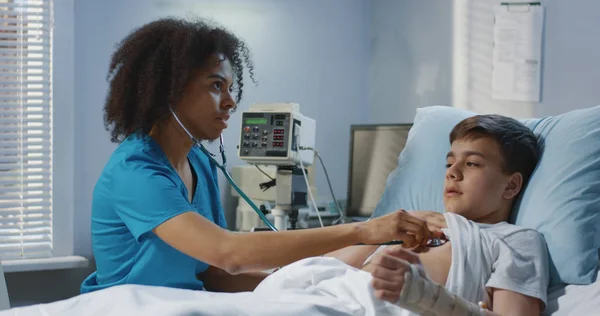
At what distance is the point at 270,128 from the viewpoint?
2383 millimetres

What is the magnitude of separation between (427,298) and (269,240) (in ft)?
1.32

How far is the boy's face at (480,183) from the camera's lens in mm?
1667

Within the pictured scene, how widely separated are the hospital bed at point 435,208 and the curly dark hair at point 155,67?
47 cm

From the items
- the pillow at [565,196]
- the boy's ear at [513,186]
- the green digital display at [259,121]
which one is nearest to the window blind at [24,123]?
the green digital display at [259,121]

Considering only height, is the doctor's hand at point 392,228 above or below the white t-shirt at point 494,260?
above

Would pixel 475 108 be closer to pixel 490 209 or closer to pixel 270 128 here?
pixel 270 128

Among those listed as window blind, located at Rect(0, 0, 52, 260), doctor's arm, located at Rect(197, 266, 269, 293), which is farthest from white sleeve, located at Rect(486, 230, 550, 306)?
window blind, located at Rect(0, 0, 52, 260)

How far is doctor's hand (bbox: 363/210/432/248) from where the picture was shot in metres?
1.42

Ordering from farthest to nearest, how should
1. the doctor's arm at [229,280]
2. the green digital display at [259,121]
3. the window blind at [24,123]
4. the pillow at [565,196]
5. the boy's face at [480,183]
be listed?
the window blind at [24,123] → the green digital display at [259,121] → the doctor's arm at [229,280] → the boy's face at [480,183] → the pillow at [565,196]

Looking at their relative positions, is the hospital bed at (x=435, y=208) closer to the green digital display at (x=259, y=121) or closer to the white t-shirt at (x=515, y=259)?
the white t-shirt at (x=515, y=259)

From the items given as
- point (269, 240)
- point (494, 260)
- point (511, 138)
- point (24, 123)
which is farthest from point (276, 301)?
point (24, 123)

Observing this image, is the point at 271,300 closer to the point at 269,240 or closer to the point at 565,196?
the point at 269,240

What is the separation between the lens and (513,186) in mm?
1706

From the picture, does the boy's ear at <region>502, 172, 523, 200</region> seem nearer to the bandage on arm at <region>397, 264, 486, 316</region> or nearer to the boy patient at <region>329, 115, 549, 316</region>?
the boy patient at <region>329, 115, 549, 316</region>
